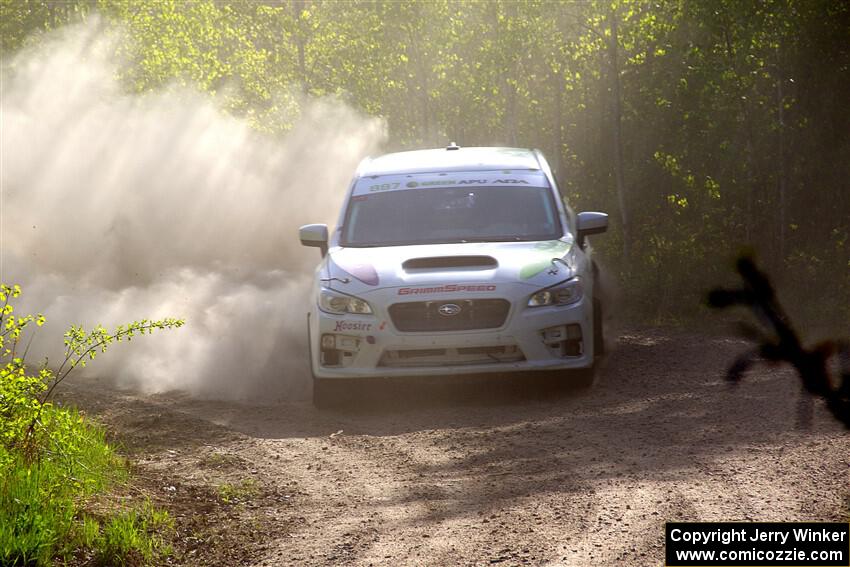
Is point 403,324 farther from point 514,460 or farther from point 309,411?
point 514,460

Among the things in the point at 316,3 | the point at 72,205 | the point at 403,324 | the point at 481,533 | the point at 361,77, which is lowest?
the point at 481,533

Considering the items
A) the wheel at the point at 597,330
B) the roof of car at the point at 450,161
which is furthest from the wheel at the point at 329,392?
the roof of car at the point at 450,161

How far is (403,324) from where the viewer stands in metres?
8.88

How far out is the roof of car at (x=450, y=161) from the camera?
10.7 m

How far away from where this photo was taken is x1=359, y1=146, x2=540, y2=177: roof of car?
1067 centimetres

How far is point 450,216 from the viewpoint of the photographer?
10.1 m

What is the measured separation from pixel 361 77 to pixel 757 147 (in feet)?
75.1

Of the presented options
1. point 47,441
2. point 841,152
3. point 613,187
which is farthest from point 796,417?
point 613,187

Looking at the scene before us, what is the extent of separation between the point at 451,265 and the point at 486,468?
8.58 ft

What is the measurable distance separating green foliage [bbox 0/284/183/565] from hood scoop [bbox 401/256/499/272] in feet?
8.52

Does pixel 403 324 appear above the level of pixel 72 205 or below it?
below

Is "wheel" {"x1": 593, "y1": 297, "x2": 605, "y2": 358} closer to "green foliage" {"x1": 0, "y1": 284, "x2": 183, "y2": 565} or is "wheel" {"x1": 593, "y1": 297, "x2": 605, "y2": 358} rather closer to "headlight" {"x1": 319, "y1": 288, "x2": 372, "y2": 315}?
"headlight" {"x1": 319, "y1": 288, "x2": 372, "y2": 315}

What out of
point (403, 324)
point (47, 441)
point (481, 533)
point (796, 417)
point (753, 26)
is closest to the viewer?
point (481, 533)

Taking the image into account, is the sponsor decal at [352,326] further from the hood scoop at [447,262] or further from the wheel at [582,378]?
the wheel at [582,378]
